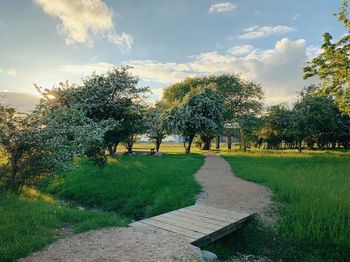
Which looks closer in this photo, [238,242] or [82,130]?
[238,242]

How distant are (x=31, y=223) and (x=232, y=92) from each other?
145 feet

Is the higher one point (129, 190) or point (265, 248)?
point (129, 190)

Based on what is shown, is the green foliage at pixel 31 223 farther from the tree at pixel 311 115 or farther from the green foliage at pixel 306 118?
the tree at pixel 311 115

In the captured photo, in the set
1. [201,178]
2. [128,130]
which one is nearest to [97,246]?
[201,178]

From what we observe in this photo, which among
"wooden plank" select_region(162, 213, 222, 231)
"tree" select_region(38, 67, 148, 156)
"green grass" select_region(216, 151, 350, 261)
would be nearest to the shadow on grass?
"green grass" select_region(216, 151, 350, 261)

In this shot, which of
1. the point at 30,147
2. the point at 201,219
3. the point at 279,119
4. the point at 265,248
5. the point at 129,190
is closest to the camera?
the point at 265,248

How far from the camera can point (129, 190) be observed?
12289mm

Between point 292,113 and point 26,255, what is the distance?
36.8m

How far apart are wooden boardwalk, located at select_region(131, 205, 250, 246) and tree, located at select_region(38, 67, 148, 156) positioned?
10.9m

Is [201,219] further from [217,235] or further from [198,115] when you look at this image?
[198,115]

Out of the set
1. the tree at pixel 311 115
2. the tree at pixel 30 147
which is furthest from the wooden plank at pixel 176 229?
the tree at pixel 311 115

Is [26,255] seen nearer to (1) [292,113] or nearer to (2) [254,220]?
(2) [254,220]

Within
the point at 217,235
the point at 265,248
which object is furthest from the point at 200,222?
the point at 265,248

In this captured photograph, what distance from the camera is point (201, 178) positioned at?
1470 centimetres
